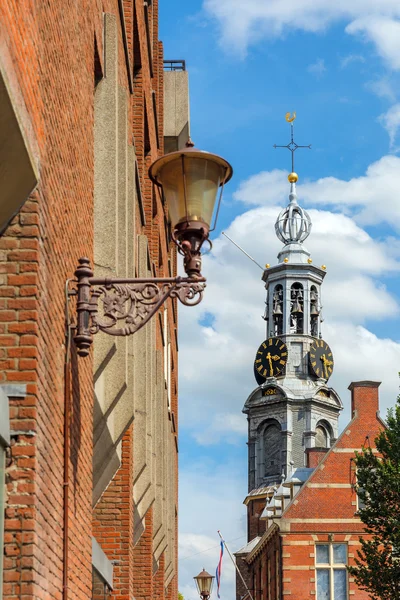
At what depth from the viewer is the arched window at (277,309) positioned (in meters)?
97.1

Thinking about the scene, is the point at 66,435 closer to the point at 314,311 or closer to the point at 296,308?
the point at 296,308

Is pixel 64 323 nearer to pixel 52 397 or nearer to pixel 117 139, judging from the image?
pixel 52 397

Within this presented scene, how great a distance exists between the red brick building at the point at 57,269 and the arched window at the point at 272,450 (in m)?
87.4

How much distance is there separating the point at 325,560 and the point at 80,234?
43.6m

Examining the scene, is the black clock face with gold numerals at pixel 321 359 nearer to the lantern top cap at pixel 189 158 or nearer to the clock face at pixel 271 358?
the clock face at pixel 271 358

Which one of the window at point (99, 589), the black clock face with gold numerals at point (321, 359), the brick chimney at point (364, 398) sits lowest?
the window at point (99, 589)

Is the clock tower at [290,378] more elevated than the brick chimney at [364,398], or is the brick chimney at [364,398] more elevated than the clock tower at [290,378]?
the clock tower at [290,378]

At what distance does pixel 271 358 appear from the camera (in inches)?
3920

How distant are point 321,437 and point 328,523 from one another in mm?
51152

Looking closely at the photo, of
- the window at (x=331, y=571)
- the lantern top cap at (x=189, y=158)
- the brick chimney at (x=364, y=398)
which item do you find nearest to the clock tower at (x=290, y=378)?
the brick chimney at (x=364, y=398)

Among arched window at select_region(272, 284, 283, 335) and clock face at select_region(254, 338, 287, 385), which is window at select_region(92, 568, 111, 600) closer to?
arched window at select_region(272, 284, 283, 335)

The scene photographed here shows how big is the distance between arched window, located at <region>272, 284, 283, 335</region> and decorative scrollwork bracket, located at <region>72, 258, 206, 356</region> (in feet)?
291

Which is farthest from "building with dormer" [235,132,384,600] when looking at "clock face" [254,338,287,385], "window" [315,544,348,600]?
"window" [315,544,348,600]

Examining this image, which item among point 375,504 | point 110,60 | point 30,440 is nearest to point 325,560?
point 375,504
